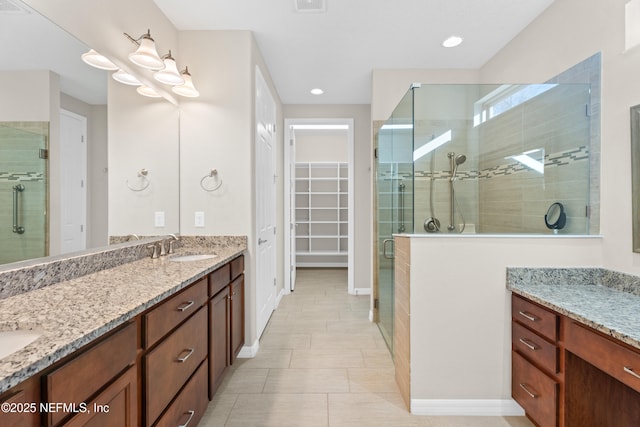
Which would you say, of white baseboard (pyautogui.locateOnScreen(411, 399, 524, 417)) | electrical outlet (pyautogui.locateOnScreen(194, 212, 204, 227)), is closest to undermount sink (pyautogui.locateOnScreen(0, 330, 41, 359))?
electrical outlet (pyautogui.locateOnScreen(194, 212, 204, 227))

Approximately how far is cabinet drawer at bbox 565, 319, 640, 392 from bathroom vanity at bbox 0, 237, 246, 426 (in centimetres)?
177

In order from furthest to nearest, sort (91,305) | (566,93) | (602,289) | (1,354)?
(566,93) < (602,289) < (91,305) < (1,354)

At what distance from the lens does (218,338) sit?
6.56ft

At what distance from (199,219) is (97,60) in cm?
129

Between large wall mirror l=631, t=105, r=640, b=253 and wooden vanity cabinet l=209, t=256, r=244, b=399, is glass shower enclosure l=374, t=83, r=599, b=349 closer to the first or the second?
large wall mirror l=631, t=105, r=640, b=253

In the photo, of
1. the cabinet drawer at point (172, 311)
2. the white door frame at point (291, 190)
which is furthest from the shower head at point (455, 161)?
the cabinet drawer at point (172, 311)

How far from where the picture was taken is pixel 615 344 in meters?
1.17

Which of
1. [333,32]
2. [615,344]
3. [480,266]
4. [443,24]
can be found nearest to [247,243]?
[480,266]

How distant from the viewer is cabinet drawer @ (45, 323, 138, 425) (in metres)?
0.77

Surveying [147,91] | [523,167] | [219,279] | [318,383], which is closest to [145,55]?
[147,91]

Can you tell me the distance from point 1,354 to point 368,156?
4088mm

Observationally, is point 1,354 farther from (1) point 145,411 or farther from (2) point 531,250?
(2) point 531,250

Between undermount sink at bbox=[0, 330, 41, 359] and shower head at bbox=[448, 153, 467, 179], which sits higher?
shower head at bbox=[448, 153, 467, 179]

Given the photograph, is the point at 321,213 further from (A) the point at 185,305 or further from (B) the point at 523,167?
(A) the point at 185,305
